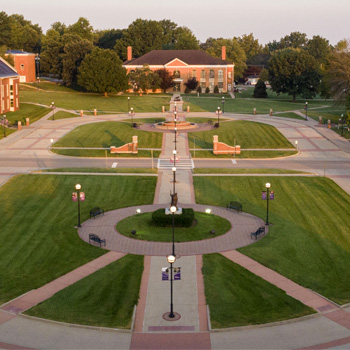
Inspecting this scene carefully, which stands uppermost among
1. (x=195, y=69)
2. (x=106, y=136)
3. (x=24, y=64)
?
(x=24, y=64)

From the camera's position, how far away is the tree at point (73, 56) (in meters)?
134

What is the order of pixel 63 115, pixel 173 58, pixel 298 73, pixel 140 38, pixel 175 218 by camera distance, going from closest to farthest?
pixel 175 218 → pixel 63 115 → pixel 298 73 → pixel 173 58 → pixel 140 38

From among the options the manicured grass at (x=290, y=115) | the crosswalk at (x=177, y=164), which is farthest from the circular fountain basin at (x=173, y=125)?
the manicured grass at (x=290, y=115)

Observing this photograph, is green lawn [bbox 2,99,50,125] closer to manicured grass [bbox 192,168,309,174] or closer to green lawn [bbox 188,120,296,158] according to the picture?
green lawn [bbox 188,120,296,158]

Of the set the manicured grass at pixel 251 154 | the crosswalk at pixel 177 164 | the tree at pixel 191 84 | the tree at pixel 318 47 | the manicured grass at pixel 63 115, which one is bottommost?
the crosswalk at pixel 177 164

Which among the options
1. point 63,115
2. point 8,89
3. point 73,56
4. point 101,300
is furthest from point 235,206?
point 73,56

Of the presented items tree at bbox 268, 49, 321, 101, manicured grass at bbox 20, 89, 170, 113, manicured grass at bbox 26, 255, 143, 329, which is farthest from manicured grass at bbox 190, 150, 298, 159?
tree at bbox 268, 49, 321, 101

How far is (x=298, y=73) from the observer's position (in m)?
126

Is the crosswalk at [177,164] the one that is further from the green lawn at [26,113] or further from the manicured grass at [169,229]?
the green lawn at [26,113]

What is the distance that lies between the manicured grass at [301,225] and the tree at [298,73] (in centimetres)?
7898

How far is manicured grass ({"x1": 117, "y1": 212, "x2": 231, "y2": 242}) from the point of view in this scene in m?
35.1

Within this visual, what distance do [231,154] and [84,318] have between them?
141 feet

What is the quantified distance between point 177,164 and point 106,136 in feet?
63.3

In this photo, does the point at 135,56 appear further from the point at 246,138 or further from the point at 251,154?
the point at 251,154
